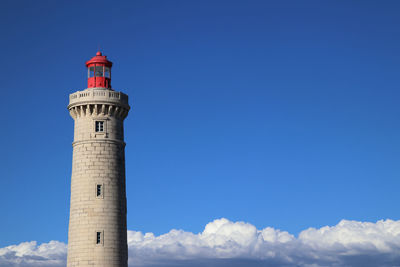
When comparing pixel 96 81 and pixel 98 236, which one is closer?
pixel 98 236

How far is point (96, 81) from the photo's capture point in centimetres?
6788

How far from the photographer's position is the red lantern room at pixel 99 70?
6794 centimetres

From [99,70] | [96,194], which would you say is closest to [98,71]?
[99,70]

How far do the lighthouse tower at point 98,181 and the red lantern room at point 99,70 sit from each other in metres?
0.78

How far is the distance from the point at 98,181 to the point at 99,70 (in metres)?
11.0

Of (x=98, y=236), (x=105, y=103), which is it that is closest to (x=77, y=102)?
(x=105, y=103)

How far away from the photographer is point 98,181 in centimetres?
6425

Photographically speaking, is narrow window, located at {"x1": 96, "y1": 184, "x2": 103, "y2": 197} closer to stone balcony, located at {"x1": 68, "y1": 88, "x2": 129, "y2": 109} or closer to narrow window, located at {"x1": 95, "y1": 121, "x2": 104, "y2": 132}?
narrow window, located at {"x1": 95, "y1": 121, "x2": 104, "y2": 132}

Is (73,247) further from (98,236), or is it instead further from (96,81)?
(96,81)

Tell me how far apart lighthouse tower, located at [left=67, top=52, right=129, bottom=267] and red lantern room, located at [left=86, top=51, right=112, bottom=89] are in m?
0.78

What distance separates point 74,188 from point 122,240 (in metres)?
6.18

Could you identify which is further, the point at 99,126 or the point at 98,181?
the point at 99,126

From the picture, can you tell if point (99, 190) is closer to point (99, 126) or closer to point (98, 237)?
point (98, 237)

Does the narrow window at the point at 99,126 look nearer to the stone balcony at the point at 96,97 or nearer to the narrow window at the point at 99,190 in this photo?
the stone balcony at the point at 96,97
